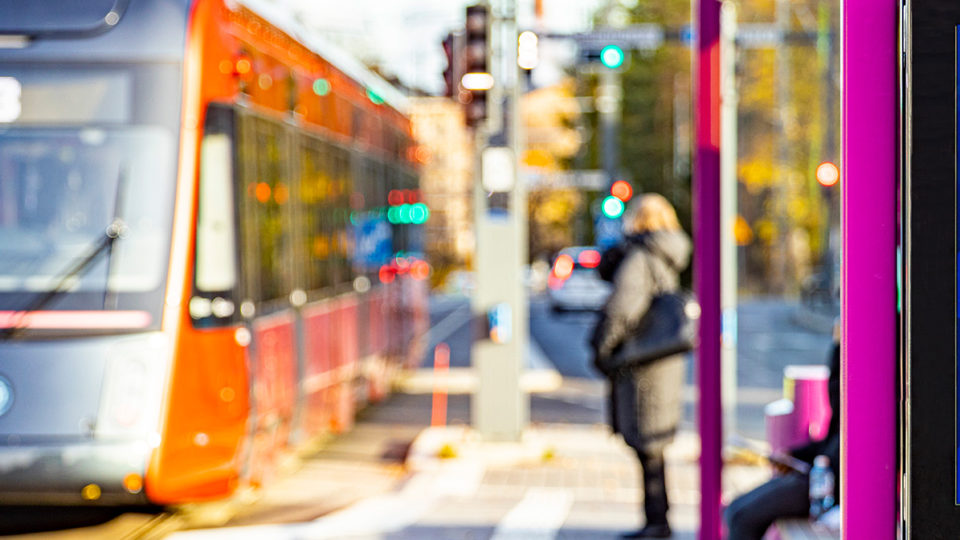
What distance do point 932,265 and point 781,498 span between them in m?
3.39

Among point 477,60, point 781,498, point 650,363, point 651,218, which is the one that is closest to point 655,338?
point 650,363

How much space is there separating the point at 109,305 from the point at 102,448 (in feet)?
2.53

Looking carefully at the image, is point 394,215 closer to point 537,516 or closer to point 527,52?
point 527,52

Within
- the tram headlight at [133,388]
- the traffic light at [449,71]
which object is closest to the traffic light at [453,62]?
the traffic light at [449,71]

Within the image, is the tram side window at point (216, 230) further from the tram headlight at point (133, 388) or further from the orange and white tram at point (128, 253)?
the tram headlight at point (133, 388)

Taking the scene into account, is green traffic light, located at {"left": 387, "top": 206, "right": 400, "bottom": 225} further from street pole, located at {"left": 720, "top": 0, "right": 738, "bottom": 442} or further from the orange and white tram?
the orange and white tram

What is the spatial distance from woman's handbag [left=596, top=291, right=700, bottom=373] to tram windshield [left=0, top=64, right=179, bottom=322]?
8.15 feet

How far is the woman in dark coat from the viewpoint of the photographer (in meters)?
7.89

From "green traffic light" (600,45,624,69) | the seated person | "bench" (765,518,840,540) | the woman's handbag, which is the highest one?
"green traffic light" (600,45,624,69)

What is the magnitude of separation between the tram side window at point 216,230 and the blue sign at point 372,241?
5.05m

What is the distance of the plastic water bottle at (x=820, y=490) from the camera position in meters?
5.26

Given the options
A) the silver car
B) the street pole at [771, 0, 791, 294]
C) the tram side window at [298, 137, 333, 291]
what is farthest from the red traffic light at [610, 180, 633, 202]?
the street pole at [771, 0, 791, 294]

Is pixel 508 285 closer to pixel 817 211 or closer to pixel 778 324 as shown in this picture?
pixel 778 324

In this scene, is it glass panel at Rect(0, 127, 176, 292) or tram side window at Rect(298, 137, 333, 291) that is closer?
glass panel at Rect(0, 127, 176, 292)
